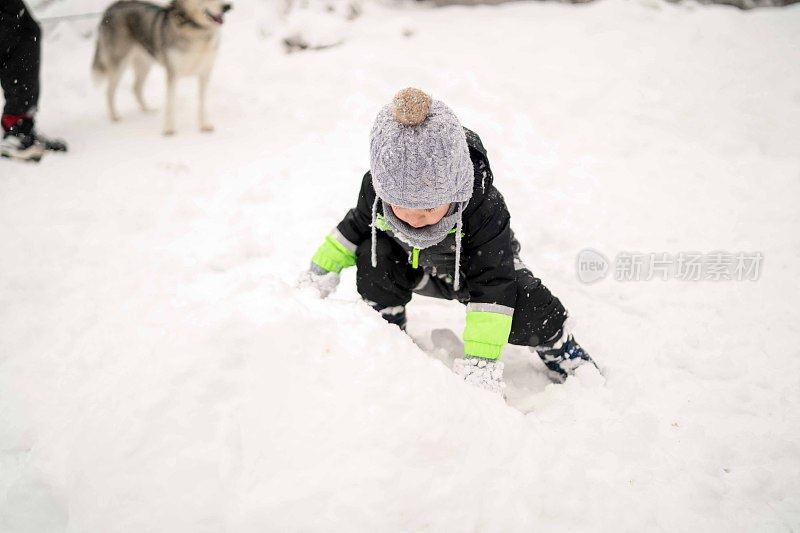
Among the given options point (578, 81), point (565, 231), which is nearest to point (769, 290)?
point (565, 231)

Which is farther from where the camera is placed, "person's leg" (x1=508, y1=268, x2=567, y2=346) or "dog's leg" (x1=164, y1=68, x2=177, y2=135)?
"dog's leg" (x1=164, y1=68, x2=177, y2=135)

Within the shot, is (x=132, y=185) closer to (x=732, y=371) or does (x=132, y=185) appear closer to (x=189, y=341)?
(x=189, y=341)

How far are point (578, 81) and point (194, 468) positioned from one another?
168 inches

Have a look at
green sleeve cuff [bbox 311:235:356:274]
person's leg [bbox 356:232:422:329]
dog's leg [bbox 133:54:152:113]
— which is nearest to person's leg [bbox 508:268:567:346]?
person's leg [bbox 356:232:422:329]

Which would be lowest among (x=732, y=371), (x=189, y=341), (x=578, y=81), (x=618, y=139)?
(x=732, y=371)

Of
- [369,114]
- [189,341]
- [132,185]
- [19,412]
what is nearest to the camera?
[189,341]

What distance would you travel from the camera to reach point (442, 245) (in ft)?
6.15

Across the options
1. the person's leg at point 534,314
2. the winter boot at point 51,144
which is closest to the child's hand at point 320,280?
the person's leg at point 534,314

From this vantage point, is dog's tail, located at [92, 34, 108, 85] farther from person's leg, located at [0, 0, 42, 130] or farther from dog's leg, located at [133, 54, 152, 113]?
person's leg, located at [0, 0, 42, 130]

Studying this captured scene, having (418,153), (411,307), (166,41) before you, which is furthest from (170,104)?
(418,153)

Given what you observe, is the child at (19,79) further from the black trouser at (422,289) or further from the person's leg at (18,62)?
the black trouser at (422,289)

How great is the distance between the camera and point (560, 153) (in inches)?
150

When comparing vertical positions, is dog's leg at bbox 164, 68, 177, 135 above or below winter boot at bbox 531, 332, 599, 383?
above

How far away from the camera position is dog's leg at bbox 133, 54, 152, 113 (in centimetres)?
469
